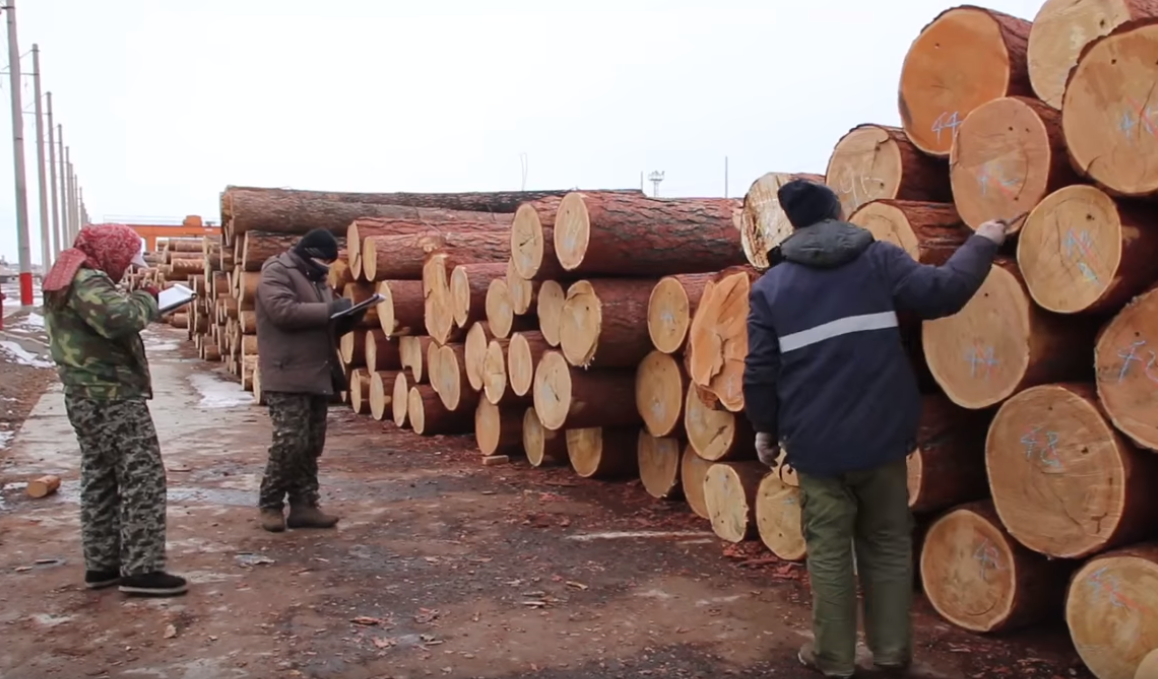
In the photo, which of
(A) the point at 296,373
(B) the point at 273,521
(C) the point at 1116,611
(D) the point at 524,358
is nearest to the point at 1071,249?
(C) the point at 1116,611

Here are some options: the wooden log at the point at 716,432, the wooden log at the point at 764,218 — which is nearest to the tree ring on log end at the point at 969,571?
the wooden log at the point at 716,432

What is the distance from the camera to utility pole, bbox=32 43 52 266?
32.8m

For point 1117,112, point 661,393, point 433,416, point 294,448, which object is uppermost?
point 1117,112

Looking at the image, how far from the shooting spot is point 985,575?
13.1 ft

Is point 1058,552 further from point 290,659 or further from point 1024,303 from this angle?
point 290,659

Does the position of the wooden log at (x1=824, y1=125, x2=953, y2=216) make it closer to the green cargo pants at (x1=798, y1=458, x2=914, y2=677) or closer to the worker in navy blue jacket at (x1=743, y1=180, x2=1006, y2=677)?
the worker in navy blue jacket at (x1=743, y1=180, x2=1006, y2=677)

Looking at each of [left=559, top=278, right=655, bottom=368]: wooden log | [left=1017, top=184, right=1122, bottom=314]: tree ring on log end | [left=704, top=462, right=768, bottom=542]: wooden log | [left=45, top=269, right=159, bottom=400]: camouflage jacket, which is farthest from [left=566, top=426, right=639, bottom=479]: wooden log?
[left=1017, top=184, right=1122, bottom=314]: tree ring on log end

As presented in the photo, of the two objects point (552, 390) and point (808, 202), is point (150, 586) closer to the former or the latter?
point (552, 390)

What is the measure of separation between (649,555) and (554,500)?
1377 millimetres

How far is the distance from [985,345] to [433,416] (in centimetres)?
592

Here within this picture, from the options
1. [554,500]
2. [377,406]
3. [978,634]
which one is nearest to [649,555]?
A: [554,500]

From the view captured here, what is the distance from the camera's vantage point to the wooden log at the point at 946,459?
4.16m

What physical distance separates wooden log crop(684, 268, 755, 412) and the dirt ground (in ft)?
3.01

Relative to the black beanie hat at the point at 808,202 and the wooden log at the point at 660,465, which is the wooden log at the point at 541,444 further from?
the black beanie hat at the point at 808,202
